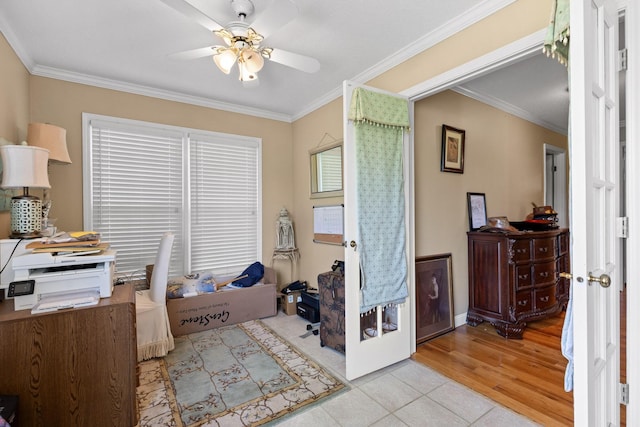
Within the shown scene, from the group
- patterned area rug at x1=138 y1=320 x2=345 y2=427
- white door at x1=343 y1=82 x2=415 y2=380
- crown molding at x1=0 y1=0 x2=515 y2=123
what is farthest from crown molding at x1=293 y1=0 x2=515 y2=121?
patterned area rug at x1=138 y1=320 x2=345 y2=427

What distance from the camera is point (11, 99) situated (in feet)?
7.16

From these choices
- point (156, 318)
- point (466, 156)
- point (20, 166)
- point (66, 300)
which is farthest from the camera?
point (466, 156)

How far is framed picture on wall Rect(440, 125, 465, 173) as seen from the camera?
2975 mm

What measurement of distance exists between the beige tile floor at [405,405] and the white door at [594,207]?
2.09 ft

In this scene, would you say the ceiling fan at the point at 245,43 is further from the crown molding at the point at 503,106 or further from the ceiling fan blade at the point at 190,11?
the crown molding at the point at 503,106

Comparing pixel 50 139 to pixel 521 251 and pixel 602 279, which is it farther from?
pixel 521 251

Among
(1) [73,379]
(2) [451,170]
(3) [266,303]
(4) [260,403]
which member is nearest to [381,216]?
(2) [451,170]

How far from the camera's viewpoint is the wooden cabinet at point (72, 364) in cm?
143

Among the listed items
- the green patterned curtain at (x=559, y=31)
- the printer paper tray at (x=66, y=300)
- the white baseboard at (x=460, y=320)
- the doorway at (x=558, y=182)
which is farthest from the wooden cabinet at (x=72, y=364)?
the doorway at (x=558, y=182)

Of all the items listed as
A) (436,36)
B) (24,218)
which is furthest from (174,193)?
(436,36)

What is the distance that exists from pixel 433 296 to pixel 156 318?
251 cm

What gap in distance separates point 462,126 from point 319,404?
2.95 metres

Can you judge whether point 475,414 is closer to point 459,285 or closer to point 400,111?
point 459,285

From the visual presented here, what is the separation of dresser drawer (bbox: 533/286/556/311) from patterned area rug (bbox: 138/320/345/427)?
7.47 feet
